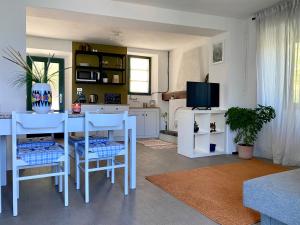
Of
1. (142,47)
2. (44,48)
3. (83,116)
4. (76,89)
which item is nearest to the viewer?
(83,116)

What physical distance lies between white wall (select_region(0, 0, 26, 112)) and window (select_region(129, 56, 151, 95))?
3934 mm

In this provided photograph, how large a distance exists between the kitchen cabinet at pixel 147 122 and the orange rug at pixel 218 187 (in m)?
3.21

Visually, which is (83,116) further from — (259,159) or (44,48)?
(44,48)

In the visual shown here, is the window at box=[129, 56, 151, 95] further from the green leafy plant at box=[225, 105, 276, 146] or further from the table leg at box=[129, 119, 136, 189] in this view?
the table leg at box=[129, 119, 136, 189]

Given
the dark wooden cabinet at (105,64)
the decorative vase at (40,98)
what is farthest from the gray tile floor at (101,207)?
the dark wooden cabinet at (105,64)

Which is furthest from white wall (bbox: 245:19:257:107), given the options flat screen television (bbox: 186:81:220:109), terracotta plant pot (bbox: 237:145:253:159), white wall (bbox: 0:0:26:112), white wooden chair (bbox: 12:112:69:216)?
white wall (bbox: 0:0:26:112)

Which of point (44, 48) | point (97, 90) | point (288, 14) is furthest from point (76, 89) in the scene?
point (288, 14)

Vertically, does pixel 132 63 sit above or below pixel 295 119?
above

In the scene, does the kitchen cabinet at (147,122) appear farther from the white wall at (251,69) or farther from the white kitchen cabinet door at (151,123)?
the white wall at (251,69)

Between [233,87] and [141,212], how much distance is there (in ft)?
10.8

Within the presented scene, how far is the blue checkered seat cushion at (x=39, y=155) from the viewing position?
6.98 feet

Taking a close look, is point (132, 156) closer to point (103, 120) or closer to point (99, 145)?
point (99, 145)

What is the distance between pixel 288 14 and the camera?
152 inches

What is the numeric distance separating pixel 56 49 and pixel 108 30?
1.57 metres
